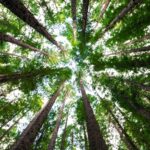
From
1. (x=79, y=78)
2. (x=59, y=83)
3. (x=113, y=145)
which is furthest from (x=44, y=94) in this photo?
(x=113, y=145)

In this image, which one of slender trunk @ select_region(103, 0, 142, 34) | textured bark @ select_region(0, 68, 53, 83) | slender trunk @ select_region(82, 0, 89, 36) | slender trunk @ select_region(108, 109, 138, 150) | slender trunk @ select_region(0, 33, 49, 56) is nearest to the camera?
slender trunk @ select_region(103, 0, 142, 34)

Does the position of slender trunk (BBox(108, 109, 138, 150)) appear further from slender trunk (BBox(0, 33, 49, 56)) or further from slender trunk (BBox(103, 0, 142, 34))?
slender trunk (BBox(0, 33, 49, 56))

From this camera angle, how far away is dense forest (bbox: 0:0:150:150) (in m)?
11.8

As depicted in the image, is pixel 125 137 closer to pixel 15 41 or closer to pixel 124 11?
pixel 124 11

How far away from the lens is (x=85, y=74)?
19.7 metres

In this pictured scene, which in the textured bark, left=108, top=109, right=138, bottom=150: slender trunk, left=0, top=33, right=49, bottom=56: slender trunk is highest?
left=0, top=33, right=49, bottom=56: slender trunk

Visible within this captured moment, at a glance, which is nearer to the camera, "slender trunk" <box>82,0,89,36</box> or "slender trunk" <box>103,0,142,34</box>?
"slender trunk" <box>103,0,142,34</box>

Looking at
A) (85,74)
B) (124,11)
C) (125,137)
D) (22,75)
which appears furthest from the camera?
(85,74)

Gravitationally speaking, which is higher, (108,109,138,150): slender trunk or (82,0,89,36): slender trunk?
(82,0,89,36): slender trunk

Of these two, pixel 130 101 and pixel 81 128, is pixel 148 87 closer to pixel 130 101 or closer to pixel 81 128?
pixel 130 101

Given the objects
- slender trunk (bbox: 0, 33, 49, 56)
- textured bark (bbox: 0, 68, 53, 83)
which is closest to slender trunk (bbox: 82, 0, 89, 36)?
textured bark (bbox: 0, 68, 53, 83)

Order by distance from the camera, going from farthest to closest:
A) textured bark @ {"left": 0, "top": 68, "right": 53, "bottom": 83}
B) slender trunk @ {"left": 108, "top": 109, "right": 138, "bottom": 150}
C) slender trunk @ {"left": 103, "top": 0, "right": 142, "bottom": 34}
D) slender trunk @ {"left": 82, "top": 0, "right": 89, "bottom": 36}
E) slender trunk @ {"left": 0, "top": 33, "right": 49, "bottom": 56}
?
1. textured bark @ {"left": 0, "top": 68, "right": 53, "bottom": 83}
2. slender trunk @ {"left": 0, "top": 33, "right": 49, "bottom": 56}
3. slender trunk @ {"left": 108, "top": 109, "right": 138, "bottom": 150}
4. slender trunk @ {"left": 82, "top": 0, "right": 89, "bottom": 36}
5. slender trunk @ {"left": 103, "top": 0, "right": 142, "bottom": 34}

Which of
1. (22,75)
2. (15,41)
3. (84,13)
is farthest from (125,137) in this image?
(15,41)

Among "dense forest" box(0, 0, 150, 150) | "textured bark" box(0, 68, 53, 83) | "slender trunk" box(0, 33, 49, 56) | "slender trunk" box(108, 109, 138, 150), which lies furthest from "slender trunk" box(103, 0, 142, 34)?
"slender trunk" box(108, 109, 138, 150)
